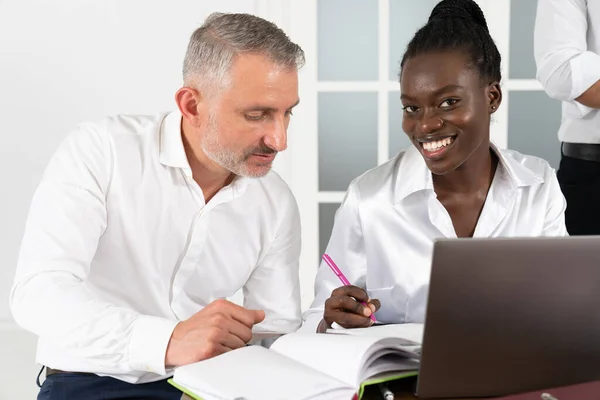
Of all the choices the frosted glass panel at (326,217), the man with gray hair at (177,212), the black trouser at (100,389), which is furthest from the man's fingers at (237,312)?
the frosted glass panel at (326,217)

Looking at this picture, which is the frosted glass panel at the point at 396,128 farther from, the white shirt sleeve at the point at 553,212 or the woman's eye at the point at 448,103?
the woman's eye at the point at 448,103

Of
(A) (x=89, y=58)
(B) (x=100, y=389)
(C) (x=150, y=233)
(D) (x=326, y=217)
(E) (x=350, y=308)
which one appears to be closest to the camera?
(E) (x=350, y=308)

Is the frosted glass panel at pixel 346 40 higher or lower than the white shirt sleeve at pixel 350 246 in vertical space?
higher

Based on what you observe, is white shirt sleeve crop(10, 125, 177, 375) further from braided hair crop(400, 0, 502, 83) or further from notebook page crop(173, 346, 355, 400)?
braided hair crop(400, 0, 502, 83)

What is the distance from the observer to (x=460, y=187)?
191 centimetres

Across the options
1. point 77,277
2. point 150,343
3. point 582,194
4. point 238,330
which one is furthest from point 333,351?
point 582,194

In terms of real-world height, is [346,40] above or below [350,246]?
above

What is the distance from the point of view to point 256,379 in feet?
3.64

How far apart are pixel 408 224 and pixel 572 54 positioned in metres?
0.84

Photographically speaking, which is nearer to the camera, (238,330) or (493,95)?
(238,330)

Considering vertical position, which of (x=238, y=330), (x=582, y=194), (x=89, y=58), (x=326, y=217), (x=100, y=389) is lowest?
(x=326, y=217)

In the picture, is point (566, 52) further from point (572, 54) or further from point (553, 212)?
point (553, 212)

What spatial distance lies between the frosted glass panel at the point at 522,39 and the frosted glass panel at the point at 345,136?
2.32 feet

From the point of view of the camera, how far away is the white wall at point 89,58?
402cm
